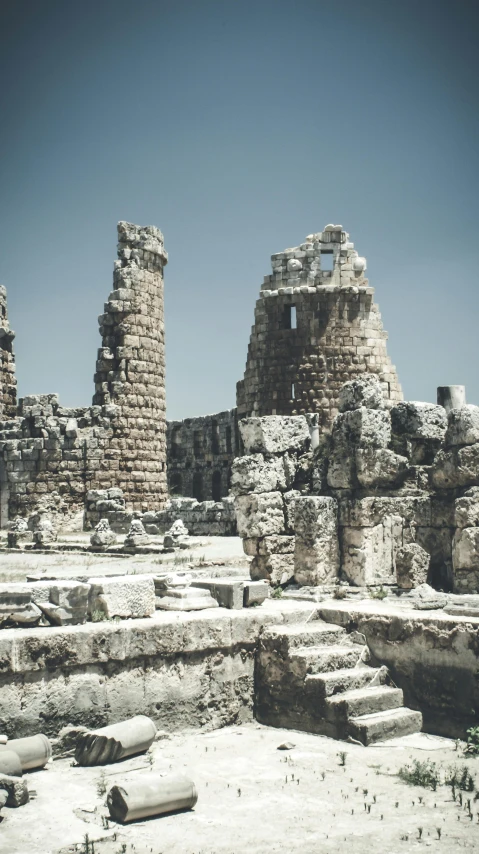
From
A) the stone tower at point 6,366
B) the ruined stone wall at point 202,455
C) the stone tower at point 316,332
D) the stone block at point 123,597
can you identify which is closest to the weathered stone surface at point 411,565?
the stone block at point 123,597

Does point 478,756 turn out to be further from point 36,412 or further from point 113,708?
point 36,412

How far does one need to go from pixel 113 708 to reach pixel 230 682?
1.15 m

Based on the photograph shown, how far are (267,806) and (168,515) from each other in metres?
15.8

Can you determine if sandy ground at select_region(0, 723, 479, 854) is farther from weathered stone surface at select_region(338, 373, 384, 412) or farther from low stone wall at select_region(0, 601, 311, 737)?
weathered stone surface at select_region(338, 373, 384, 412)

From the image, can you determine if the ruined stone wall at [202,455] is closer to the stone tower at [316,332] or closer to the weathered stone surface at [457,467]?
the stone tower at [316,332]

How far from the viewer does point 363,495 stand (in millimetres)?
9852

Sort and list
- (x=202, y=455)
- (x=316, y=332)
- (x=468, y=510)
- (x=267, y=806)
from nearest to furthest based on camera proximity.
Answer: (x=267, y=806), (x=468, y=510), (x=316, y=332), (x=202, y=455)

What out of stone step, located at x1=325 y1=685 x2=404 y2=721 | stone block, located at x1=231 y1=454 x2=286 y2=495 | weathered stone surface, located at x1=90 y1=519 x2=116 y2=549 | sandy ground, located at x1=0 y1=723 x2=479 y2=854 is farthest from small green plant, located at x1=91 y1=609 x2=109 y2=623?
→ weathered stone surface, located at x1=90 y1=519 x2=116 y2=549

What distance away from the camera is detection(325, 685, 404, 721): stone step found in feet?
24.5

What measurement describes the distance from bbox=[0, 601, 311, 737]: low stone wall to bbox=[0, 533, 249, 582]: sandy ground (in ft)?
12.9

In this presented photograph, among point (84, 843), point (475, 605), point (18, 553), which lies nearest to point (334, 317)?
point (18, 553)

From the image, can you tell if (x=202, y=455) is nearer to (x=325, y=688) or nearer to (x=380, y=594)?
(x=380, y=594)

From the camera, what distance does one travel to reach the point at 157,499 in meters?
23.5

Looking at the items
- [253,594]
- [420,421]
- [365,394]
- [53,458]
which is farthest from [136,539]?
[253,594]
